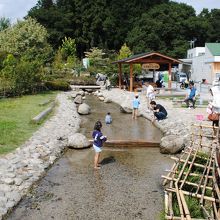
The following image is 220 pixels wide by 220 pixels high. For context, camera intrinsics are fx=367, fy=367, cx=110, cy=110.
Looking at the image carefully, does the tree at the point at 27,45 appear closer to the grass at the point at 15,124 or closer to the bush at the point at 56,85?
the bush at the point at 56,85

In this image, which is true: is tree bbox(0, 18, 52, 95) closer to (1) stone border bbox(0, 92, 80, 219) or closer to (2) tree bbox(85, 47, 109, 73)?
(2) tree bbox(85, 47, 109, 73)

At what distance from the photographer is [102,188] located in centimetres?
1009

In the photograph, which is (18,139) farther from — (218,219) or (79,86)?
(79,86)

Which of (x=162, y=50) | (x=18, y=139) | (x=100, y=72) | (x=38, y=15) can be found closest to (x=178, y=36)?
(x=162, y=50)

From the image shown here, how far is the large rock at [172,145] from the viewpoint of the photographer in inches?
528

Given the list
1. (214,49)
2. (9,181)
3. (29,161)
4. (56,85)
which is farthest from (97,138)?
(214,49)

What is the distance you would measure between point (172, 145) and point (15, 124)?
7052mm

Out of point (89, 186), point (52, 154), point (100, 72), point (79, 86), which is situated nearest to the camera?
point (89, 186)

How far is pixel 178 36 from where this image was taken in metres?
63.5

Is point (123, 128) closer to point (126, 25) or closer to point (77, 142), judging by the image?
point (77, 142)

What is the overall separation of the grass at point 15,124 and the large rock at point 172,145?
5.20 m

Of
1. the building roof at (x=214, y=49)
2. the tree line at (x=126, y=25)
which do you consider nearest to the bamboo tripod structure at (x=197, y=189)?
the building roof at (x=214, y=49)

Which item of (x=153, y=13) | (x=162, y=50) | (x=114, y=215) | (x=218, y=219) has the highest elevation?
(x=153, y=13)

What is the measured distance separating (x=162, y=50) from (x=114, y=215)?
55163 millimetres
